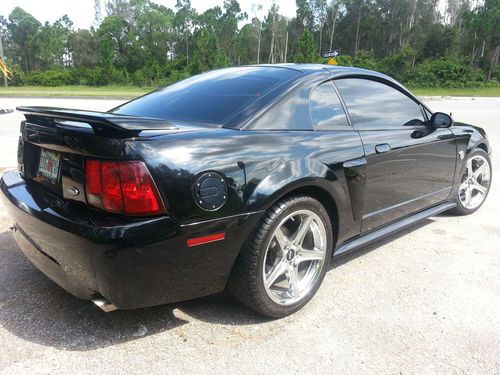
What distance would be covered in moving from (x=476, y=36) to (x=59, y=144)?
63853 millimetres

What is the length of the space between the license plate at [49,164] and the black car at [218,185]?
1cm

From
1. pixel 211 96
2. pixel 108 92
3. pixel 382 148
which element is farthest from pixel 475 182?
pixel 108 92

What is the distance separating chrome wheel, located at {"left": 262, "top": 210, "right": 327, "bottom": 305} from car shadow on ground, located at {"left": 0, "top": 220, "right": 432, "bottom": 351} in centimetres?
23

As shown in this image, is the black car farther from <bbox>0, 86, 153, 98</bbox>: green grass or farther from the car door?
<bbox>0, 86, 153, 98</bbox>: green grass

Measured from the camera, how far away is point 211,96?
9.48ft

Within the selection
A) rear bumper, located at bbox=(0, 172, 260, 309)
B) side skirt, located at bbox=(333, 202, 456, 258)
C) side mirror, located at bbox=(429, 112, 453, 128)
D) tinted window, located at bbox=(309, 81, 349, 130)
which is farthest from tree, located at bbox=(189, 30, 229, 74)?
rear bumper, located at bbox=(0, 172, 260, 309)

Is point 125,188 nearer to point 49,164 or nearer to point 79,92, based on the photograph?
point 49,164

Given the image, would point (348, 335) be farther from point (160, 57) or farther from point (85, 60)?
point (85, 60)

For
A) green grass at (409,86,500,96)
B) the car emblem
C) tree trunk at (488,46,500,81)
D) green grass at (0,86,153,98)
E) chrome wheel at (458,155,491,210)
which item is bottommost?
green grass at (0,86,153,98)

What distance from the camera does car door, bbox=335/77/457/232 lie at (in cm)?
309

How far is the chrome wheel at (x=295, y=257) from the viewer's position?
2.57 metres

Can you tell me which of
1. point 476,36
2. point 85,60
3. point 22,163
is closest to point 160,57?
point 85,60

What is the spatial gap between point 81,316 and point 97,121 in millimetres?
1231

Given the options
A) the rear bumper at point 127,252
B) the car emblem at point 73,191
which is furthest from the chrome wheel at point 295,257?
the car emblem at point 73,191
